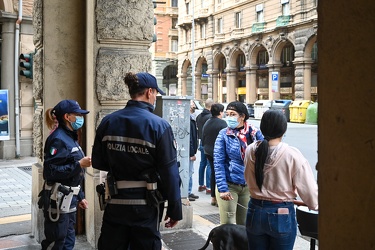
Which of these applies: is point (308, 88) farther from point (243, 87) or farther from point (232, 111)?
point (232, 111)

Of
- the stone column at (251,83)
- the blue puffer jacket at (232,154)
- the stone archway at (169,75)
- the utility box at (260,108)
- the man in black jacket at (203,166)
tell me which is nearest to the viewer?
the blue puffer jacket at (232,154)

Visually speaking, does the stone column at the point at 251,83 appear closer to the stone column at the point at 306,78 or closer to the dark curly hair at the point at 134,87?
the stone column at the point at 306,78

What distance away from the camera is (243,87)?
47.8 m

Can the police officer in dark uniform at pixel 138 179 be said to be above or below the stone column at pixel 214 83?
below

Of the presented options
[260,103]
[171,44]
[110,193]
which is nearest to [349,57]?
[110,193]

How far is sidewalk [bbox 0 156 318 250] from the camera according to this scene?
5.43m

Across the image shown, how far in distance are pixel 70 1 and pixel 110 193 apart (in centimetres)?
334

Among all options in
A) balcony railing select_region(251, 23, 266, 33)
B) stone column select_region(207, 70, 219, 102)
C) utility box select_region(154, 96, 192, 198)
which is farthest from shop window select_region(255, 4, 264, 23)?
utility box select_region(154, 96, 192, 198)

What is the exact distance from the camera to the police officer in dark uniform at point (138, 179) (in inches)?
123

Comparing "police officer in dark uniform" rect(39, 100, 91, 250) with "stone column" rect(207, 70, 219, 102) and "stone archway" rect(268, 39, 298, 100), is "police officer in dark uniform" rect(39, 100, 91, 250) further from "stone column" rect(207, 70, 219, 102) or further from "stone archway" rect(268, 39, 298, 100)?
"stone column" rect(207, 70, 219, 102)

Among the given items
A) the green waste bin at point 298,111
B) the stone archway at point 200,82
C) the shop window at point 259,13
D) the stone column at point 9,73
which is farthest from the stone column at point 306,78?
the stone column at point 9,73

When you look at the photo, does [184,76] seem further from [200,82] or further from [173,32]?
[173,32]

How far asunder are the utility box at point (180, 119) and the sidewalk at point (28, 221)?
0.75 meters

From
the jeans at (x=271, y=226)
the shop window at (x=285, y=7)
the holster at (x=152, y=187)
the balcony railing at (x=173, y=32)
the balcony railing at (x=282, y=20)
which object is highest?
the balcony railing at (x=173, y=32)
